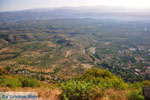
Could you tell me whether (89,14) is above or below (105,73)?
above

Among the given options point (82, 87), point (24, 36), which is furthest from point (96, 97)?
point (24, 36)

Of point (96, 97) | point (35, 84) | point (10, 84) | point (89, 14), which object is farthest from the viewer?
point (89, 14)

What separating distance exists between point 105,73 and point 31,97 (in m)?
6.77

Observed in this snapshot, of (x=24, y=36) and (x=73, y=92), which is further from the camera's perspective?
(x=24, y=36)

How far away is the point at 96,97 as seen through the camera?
3.86m

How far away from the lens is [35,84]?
5.70m

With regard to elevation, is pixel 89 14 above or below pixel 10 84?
above

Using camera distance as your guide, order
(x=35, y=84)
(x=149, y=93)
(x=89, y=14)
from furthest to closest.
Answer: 1. (x=89, y=14)
2. (x=35, y=84)
3. (x=149, y=93)

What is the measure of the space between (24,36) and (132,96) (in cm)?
6242

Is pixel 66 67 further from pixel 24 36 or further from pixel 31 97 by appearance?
pixel 24 36

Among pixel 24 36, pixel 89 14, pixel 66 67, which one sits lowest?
pixel 66 67

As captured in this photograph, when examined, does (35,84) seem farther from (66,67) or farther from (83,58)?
(83,58)

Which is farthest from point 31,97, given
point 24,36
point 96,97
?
point 24,36

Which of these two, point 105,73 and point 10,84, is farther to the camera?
point 105,73
